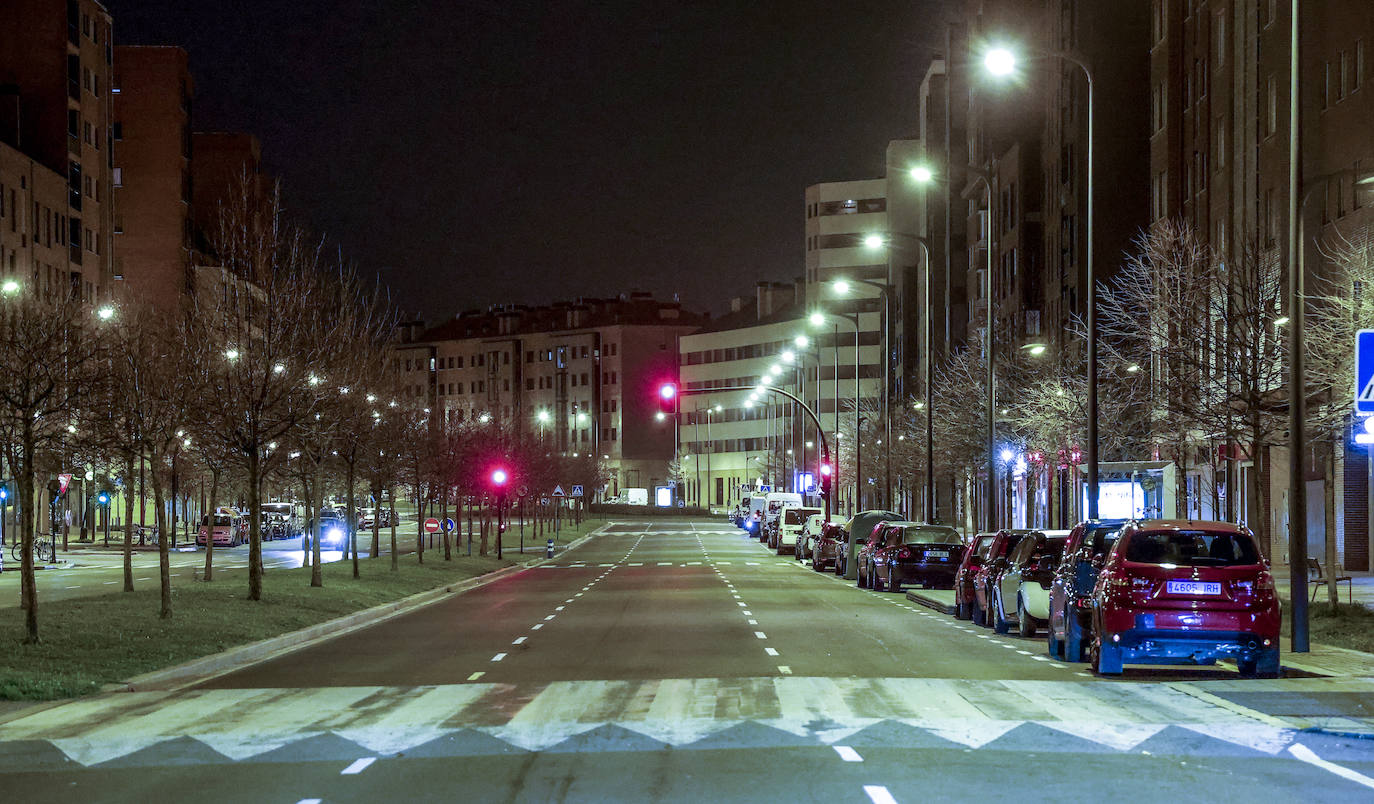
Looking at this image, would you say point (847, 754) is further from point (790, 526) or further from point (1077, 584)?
point (790, 526)

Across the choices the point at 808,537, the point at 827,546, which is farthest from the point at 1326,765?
the point at 808,537

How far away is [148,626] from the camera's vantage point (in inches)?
961

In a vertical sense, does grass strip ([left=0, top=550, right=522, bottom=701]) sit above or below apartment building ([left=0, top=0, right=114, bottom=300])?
below

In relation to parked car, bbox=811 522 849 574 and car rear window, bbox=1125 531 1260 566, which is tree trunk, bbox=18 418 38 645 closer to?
car rear window, bbox=1125 531 1260 566

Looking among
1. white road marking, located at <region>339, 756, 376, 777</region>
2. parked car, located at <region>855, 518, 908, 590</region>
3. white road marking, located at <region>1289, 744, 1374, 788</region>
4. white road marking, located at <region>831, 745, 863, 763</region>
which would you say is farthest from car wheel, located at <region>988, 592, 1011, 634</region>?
white road marking, located at <region>339, 756, 376, 777</region>

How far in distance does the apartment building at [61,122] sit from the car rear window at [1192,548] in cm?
7336

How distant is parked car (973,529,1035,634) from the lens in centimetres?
2811

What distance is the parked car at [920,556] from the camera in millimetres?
41281

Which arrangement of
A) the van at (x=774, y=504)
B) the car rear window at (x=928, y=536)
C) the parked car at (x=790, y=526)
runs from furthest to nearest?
1. the van at (x=774, y=504)
2. the parked car at (x=790, y=526)
3. the car rear window at (x=928, y=536)

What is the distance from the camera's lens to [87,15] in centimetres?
9450

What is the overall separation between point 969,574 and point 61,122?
71411 mm

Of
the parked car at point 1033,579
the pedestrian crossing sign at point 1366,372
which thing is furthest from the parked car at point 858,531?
the pedestrian crossing sign at point 1366,372

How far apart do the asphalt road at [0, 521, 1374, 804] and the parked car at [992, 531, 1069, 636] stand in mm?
985

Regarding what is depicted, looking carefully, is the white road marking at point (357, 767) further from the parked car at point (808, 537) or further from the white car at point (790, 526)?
the white car at point (790, 526)
